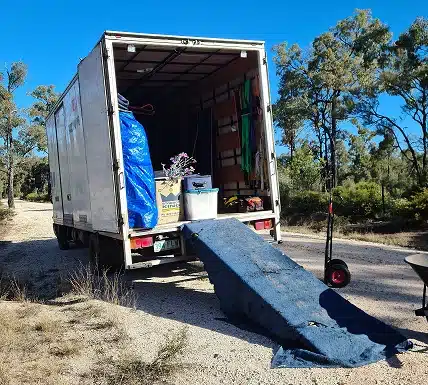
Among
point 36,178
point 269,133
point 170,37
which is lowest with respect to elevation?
point 269,133

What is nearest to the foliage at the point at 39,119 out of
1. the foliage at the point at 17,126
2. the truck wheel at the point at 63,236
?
the foliage at the point at 17,126

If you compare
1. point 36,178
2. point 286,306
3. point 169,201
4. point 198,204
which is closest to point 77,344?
point 286,306

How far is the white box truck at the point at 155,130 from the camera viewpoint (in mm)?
6273

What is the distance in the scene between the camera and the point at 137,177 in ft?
21.1

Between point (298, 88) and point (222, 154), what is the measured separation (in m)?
24.7

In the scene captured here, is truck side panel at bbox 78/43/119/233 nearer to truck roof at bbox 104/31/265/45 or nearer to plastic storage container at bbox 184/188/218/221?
truck roof at bbox 104/31/265/45

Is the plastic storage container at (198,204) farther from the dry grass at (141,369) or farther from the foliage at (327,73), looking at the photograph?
the foliage at (327,73)

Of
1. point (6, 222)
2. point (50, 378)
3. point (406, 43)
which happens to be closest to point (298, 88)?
point (406, 43)

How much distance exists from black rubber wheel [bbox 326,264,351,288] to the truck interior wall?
→ 1.50m

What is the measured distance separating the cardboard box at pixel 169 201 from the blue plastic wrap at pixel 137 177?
0.70 feet

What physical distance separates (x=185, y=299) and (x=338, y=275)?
2161 millimetres

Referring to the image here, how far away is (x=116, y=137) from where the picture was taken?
6172mm

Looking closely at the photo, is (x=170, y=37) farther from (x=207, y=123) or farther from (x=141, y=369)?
(x=141, y=369)

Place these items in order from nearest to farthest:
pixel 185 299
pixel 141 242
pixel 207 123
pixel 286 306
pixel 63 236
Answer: pixel 286 306 < pixel 141 242 < pixel 185 299 < pixel 207 123 < pixel 63 236
